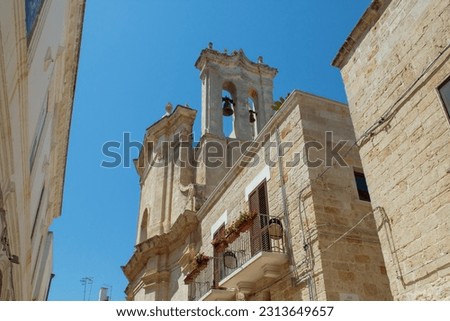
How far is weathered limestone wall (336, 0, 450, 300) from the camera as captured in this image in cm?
523

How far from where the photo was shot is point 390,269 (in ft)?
19.2

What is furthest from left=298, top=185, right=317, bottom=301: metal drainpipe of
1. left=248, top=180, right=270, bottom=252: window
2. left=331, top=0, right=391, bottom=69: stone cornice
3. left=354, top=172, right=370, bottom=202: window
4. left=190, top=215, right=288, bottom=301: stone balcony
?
left=331, top=0, right=391, bottom=69: stone cornice

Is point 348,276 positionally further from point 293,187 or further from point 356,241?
point 293,187

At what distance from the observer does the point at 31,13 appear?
538cm

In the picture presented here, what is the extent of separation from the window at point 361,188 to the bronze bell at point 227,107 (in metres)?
11.4

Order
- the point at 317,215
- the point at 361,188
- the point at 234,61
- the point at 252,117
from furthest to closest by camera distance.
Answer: the point at 234,61
the point at 252,117
the point at 361,188
the point at 317,215

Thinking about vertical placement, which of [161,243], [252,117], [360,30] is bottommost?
[360,30]

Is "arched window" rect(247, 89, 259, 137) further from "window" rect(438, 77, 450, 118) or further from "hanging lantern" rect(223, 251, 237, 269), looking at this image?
"window" rect(438, 77, 450, 118)

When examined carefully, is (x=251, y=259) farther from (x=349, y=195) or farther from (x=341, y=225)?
(x=349, y=195)

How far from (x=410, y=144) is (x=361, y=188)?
3242 mm

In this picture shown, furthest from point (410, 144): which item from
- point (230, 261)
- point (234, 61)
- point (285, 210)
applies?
point (234, 61)

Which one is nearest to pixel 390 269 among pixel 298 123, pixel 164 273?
pixel 298 123

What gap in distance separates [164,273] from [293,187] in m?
8.06

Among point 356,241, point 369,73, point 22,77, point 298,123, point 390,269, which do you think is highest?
point 298,123
